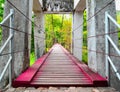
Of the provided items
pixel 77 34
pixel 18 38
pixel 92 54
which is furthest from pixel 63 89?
pixel 77 34

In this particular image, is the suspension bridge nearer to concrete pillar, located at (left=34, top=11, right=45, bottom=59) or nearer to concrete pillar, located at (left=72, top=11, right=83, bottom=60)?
concrete pillar, located at (left=34, top=11, right=45, bottom=59)

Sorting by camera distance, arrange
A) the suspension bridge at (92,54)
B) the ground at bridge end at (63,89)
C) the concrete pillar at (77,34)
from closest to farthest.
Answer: the ground at bridge end at (63,89) < the suspension bridge at (92,54) < the concrete pillar at (77,34)

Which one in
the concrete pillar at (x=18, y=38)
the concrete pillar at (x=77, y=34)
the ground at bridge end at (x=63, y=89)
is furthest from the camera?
the concrete pillar at (x=77, y=34)

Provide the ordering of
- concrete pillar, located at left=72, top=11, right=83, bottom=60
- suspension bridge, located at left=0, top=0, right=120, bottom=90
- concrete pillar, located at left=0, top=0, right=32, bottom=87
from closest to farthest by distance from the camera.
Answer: suspension bridge, located at left=0, top=0, right=120, bottom=90 < concrete pillar, located at left=0, top=0, right=32, bottom=87 < concrete pillar, located at left=72, top=11, right=83, bottom=60

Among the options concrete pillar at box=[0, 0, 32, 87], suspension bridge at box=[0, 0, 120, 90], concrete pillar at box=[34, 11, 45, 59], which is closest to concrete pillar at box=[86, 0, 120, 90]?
suspension bridge at box=[0, 0, 120, 90]

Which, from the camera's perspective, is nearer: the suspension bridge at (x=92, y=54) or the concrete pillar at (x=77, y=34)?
the suspension bridge at (x=92, y=54)

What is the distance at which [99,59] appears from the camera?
164 inches

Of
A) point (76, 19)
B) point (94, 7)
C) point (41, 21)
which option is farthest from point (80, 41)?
point (94, 7)

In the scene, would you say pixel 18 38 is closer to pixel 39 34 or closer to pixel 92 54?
pixel 92 54

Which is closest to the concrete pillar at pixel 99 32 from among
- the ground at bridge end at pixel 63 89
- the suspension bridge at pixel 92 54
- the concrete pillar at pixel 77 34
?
the suspension bridge at pixel 92 54

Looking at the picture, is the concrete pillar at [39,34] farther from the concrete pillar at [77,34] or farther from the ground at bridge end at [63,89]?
the ground at bridge end at [63,89]

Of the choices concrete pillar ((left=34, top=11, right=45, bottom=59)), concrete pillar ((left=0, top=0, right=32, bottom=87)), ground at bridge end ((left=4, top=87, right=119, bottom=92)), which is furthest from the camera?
concrete pillar ((left=34, top=11, right=45, bottom=59))

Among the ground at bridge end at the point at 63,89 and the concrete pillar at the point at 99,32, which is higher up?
the concrete pillar at the point at 99,32

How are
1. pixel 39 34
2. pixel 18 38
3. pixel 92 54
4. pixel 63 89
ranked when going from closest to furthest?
pixel 63 89 < pixel 18 38 < pixel 92 54 < pixel 39 34
